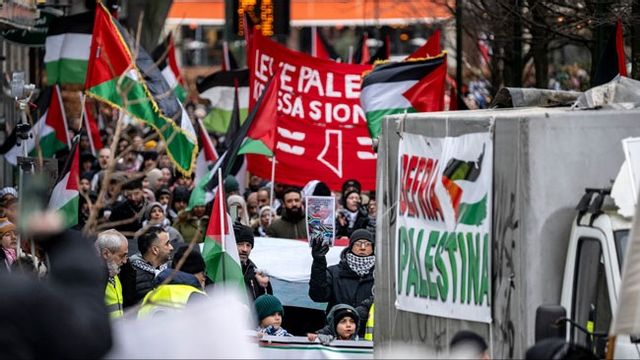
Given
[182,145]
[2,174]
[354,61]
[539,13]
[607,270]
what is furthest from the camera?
[354,61]

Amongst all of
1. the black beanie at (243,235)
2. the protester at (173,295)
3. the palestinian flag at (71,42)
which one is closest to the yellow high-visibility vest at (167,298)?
the protester at (173,295)

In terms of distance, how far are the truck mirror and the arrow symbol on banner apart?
12.0m

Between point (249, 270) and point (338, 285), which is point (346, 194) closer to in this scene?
point (249, 270)

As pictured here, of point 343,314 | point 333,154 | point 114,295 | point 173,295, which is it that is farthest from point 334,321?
point 333,154

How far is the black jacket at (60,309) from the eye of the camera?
6.37 m

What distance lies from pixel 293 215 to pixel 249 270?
4.57 meters

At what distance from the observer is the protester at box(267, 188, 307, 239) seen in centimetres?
Answer: 1727

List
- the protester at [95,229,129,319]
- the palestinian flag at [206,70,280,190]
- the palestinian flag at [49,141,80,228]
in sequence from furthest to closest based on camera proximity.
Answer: the palestinian flag at [206,70,280,190]
the palestinian flag at [49,141,80,228]
the protester at [95,229,129,319]

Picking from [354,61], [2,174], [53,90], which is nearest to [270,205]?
[53,90]

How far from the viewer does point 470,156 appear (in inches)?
340

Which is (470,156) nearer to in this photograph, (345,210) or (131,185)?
(345,210)

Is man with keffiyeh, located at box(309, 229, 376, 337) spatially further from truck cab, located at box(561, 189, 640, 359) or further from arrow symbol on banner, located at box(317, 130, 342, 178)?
arrow symbol on banner, located at box(317, 130, 342, 178)

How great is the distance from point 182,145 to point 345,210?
1.80 meters

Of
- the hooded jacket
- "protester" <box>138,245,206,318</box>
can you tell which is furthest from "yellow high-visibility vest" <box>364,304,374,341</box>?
"protester" <box>138,245,206,318</box>
